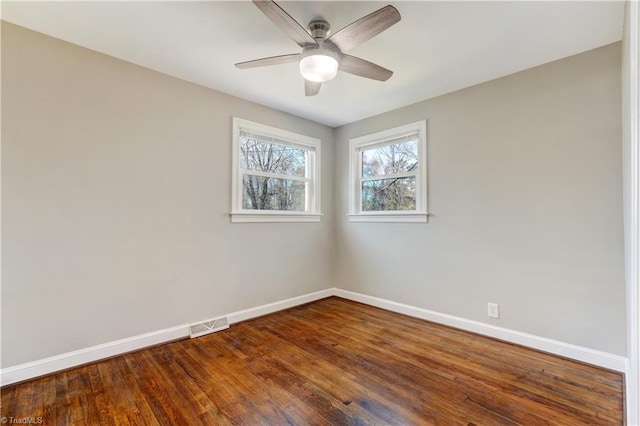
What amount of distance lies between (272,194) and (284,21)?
216cm

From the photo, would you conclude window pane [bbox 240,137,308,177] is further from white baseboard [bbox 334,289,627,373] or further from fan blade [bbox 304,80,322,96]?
white baseboard [bbox 334,289,627,373]

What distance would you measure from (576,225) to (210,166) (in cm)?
330

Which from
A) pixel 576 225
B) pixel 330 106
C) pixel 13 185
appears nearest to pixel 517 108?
pixel 576 225

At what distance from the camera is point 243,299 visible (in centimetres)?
321

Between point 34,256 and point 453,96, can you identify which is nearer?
point 34,256

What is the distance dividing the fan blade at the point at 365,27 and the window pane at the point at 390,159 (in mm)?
1795

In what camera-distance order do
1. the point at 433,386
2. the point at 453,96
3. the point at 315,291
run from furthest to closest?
the point at 315,291 → the point at 453,96 → the point at 433,386

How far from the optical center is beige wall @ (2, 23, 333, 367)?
79.6 inches

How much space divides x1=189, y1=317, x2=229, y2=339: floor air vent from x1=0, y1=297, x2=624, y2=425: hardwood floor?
98 mm

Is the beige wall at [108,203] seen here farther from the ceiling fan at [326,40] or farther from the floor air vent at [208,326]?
the ceiling fan at [326,40]

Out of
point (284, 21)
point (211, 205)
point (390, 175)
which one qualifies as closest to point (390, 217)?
point (390, 175)

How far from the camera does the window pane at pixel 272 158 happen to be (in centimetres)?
333

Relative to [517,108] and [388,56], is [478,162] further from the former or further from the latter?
[388,56]

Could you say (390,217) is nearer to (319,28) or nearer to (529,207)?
(529,207)
